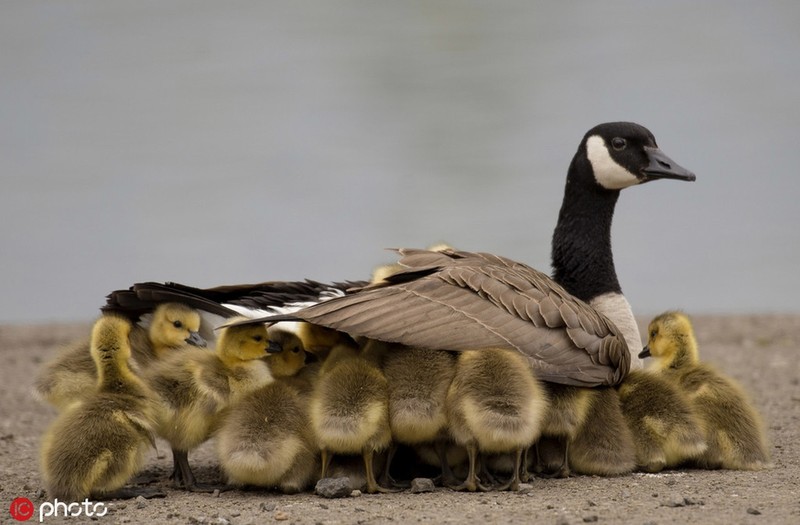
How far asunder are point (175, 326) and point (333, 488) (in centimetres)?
128

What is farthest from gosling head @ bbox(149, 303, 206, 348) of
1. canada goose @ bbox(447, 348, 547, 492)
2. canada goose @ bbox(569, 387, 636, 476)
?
canada goose @ bbox(569, 387, 636, 476)

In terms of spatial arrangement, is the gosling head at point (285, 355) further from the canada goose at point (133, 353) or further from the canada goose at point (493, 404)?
the canada goose at point (493, 404)

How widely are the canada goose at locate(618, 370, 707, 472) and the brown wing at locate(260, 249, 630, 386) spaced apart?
0.53 feet

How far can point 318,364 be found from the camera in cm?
560

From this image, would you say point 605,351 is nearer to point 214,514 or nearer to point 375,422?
point 375,422

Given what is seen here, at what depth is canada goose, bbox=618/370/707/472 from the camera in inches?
217

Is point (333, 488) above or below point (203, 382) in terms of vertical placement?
below

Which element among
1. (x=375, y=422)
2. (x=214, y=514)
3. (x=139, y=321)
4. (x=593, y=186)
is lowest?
(x=214, y=514)

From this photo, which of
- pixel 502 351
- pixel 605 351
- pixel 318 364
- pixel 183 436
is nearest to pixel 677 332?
pixel 605 351

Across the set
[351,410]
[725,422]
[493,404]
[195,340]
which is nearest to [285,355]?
[195,340]

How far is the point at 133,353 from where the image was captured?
19.0 feet

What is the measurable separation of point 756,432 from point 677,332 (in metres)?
0.64

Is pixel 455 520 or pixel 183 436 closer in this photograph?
pixel 455 520

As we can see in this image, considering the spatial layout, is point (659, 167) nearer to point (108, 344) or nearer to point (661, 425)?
point (661, 425)
